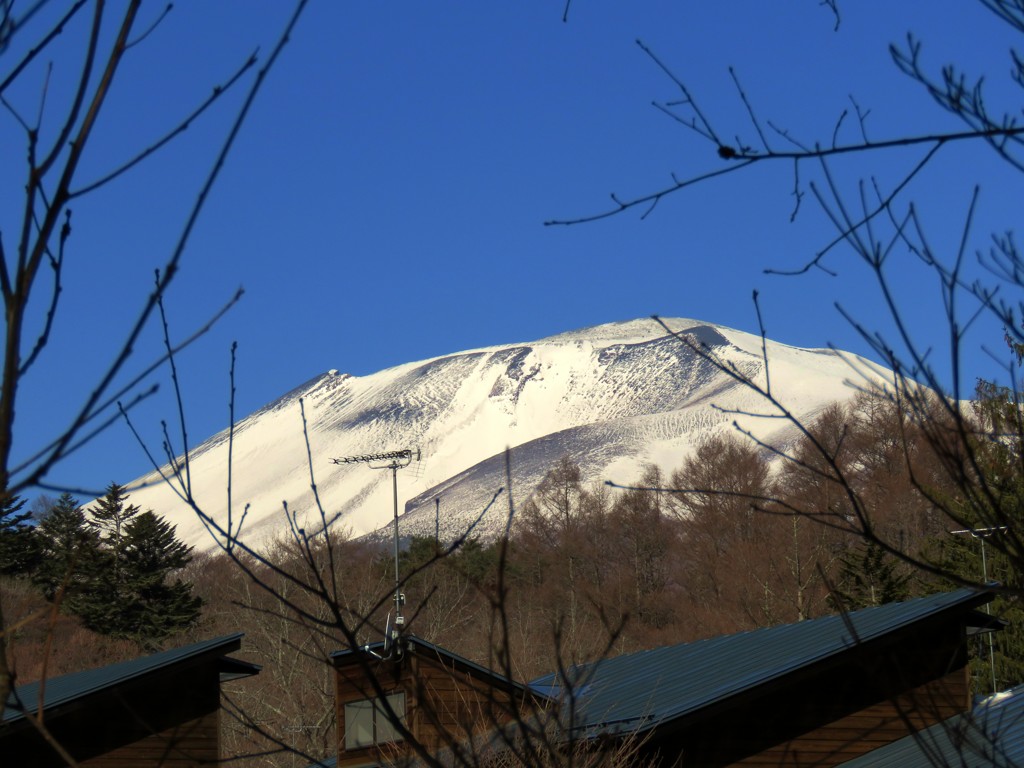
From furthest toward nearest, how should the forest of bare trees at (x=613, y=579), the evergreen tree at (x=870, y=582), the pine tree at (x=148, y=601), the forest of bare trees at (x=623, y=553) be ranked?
the pine tree at (x=148, y=601)
the forest of bare trees at (x=613, y=579)
the evergreen tree at (x=870, y=582)
the forest of bare trees at (x=623, y=553)

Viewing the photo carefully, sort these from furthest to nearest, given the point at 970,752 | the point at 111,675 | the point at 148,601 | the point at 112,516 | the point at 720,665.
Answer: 1. the point at 112,516
2. the point at 148,601
3. the point at 720,665
4. the point at 111,675
5. the point at 970,752

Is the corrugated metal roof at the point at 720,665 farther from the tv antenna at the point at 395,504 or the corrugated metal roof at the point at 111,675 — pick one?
the corrugated metal roof at the point at 111,675

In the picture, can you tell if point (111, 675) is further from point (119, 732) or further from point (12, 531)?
point (12, 531)

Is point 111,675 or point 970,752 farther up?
point 111,675

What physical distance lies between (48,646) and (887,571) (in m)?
25.4

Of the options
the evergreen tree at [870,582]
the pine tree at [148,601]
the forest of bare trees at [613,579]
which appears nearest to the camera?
the evergreen tree at [870,582]

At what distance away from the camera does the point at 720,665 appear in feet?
41.0

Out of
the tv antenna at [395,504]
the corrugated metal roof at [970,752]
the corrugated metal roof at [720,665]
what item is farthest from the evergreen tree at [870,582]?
the corrugated metal roof at [970,752]

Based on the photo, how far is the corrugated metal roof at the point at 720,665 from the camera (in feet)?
34.9

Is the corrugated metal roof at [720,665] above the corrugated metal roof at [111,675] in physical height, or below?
below

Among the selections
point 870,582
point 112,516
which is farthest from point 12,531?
point 112,516

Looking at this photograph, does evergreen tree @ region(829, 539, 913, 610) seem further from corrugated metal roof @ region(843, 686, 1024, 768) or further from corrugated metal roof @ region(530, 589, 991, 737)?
corrugated metal roof @ region(843, 686, 1024, 768)

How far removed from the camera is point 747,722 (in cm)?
1113

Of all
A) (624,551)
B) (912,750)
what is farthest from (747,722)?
(624,551)
